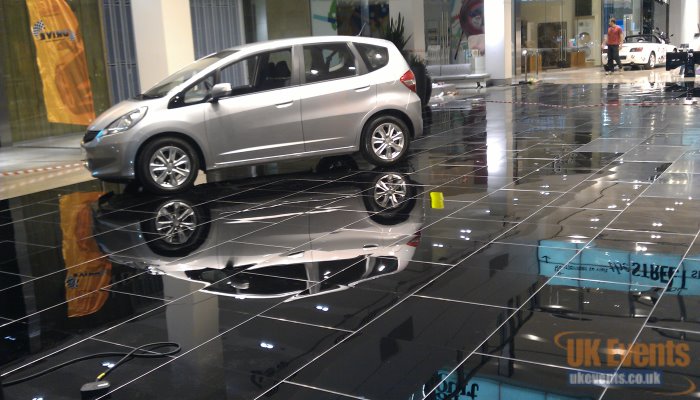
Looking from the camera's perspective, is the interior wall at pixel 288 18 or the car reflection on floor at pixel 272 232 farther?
the interior wall at pixel 288 18

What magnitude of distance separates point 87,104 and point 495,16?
14.5 metres

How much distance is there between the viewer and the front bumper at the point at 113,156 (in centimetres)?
862

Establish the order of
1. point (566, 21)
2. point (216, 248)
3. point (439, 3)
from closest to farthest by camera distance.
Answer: point (216, 248) → point (439, 3) → point (566, 21)

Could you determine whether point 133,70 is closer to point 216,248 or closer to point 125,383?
point 216,248

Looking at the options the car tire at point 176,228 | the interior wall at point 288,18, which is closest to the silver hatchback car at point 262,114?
the car tire at point 176,228

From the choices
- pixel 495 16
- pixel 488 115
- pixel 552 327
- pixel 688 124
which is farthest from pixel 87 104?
pixel 495 16

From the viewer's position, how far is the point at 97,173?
29.0 feet

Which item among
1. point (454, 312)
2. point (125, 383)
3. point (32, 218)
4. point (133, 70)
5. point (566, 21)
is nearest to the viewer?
point (125, 383)

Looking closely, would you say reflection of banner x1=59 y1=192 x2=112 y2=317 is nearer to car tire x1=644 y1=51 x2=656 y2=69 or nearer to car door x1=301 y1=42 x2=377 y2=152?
car door x1=301 y1=42 x2=377 y2=152

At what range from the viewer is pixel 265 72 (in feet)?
30.4

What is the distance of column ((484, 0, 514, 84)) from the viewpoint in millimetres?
24016

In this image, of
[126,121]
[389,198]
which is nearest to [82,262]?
[126,121]

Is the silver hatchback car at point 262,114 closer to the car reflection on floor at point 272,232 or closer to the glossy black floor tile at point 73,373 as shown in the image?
the car reflection on floor at point 272,232

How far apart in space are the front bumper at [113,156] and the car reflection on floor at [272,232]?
322mm
